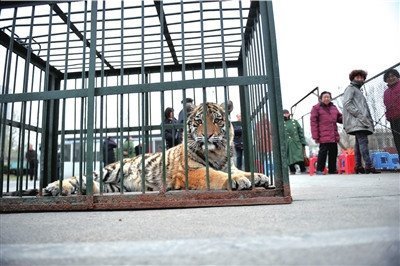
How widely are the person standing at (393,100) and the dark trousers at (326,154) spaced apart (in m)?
1.64

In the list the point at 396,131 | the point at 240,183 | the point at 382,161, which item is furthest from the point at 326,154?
the point at 240,183

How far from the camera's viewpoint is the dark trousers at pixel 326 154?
7852 millimetres

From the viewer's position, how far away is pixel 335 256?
104 centimetres

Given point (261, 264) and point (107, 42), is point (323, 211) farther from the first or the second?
point (107, 42)

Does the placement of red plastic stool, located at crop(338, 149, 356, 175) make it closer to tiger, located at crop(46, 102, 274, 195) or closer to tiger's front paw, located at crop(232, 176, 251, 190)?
tiger, located at crop(46, 102, 274, 195)

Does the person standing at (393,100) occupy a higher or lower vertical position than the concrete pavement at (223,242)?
higher

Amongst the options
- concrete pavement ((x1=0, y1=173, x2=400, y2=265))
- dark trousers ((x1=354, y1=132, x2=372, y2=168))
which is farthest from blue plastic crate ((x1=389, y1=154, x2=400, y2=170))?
concrete pavement ((x1=0, y1=173, x2=400, y2=265))

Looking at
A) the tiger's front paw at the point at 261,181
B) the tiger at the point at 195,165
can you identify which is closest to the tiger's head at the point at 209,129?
the tiger at the point at 195,165

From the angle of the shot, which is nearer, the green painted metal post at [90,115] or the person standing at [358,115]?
the green painted metal post at [90,115]

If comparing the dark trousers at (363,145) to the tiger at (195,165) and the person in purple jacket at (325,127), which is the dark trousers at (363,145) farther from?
the tiger at (195,165)

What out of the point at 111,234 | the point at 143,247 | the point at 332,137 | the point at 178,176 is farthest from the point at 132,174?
the point at 332,137

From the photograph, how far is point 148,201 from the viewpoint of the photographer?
2.50 metres

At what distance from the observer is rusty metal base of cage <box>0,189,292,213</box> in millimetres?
2416

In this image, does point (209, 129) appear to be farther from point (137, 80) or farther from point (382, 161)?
point (382, 161)
